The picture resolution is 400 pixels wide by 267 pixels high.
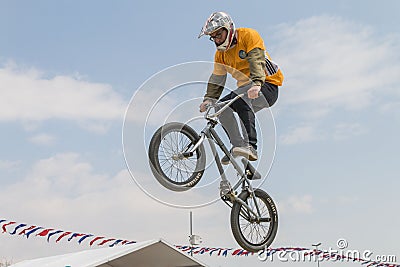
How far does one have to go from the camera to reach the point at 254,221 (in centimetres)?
602

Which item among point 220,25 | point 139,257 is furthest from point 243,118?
point 139,257

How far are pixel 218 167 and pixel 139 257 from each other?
26.7ft

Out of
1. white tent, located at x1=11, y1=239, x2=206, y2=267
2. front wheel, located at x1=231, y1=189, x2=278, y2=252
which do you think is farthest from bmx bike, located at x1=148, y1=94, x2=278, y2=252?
white tent, located at x1=11, y1=239, x2=206, y2=267

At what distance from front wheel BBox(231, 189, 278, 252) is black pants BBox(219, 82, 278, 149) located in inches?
21.1

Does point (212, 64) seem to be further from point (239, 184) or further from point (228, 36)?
point (239, 184)

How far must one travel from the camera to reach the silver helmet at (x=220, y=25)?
17.8ft

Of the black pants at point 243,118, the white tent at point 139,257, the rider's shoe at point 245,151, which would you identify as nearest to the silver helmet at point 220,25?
the black pants at point 243,118

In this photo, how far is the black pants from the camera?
5664mm

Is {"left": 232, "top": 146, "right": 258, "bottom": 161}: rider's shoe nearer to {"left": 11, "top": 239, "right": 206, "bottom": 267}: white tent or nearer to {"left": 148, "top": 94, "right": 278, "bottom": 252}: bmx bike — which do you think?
{"left": 148, "top": 94, "right": 278, "bottom": 252}: bmx bike

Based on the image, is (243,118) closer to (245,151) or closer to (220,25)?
(245,151)

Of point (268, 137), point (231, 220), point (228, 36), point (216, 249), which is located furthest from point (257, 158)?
point (216, 249)

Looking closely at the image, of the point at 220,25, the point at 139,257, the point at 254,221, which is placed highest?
the point at 139,257

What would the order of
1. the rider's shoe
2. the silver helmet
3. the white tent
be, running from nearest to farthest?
the silver helmet < the rider's shoe < the white tent

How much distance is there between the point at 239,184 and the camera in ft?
19.5
